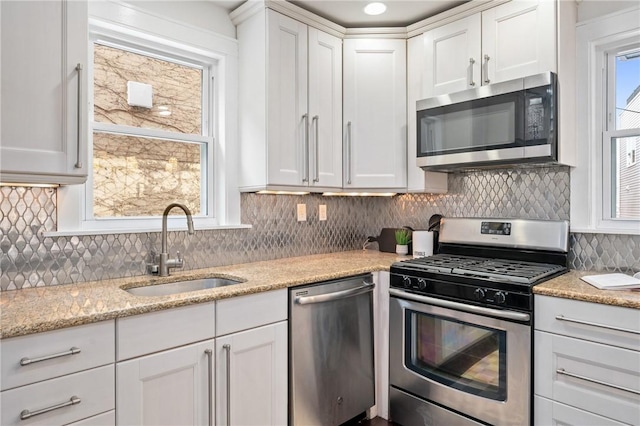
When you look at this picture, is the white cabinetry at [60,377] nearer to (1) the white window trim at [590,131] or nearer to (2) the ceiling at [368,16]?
(2) the ceiling at [368,16]

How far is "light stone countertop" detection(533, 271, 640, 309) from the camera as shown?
1595mm

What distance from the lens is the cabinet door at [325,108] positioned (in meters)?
2.56

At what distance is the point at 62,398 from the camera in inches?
51.2

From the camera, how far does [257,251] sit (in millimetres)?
2613

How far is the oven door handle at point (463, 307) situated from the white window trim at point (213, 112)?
3.48 feet

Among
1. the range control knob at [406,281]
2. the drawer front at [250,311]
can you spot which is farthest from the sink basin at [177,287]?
the range control knob at [406,281]

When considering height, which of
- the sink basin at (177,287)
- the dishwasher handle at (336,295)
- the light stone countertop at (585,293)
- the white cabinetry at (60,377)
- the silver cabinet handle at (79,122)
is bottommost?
the white cabinetry at (60,377)

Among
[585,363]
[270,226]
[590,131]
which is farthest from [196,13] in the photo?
[585,363]

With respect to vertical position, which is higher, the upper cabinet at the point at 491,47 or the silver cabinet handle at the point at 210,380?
the upper cabinet at the point at 491,47

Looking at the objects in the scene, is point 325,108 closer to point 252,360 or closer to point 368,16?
point 368,16

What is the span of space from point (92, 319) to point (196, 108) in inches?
60.5

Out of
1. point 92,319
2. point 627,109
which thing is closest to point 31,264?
point 92,319

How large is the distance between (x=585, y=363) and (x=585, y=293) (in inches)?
11.6

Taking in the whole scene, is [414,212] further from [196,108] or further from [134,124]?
[134,124]
